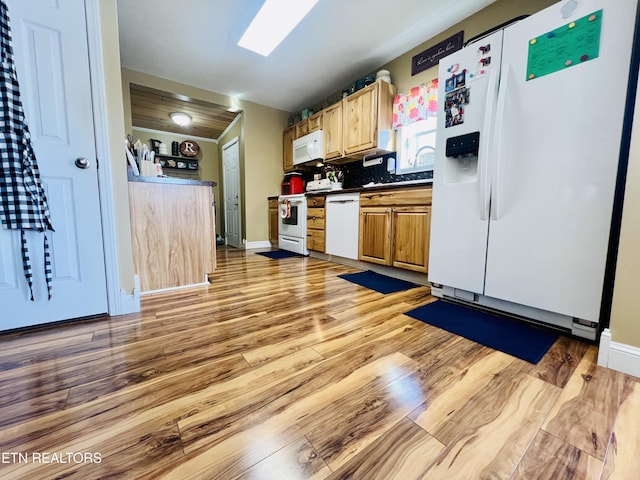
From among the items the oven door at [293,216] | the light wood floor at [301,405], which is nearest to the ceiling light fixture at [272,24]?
the oven door at [293,216]

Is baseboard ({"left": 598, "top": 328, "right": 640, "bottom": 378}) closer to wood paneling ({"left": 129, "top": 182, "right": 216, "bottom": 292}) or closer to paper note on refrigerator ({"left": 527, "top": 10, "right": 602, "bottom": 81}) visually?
paper note on refrigerator ({"left": 527, "top": 10, "right": 602, "bottom": 81})

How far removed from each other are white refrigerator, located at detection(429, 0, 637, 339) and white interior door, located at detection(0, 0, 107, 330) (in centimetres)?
228

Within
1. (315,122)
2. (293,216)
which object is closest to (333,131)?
(315,122)

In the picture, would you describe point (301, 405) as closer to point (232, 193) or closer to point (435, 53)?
point (435, 53)

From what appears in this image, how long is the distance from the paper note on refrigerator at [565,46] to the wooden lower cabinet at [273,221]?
348 centimetres

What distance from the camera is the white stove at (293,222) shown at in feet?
12.3

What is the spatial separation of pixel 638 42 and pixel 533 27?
46 centimetres

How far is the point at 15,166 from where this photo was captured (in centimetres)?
127

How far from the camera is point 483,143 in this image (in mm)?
1526

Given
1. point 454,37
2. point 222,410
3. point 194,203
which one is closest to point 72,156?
point 194,203

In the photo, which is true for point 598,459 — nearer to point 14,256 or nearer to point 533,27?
point 533,27

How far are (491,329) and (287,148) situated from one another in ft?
13.4

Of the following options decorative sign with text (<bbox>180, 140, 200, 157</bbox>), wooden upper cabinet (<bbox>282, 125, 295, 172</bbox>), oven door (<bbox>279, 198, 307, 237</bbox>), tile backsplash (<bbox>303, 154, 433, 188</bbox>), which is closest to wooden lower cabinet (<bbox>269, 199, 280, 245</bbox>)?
oven door (<bbox>279, 198, 307, 237</bbox>)

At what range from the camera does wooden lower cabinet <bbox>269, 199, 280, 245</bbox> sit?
14.4ft
